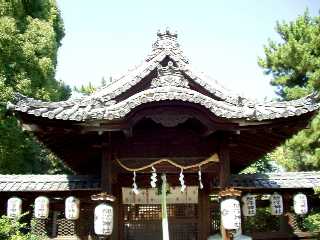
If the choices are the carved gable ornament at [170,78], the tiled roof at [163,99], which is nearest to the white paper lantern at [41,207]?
the tiled roof at [163,99]

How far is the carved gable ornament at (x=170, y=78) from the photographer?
10.1 meters

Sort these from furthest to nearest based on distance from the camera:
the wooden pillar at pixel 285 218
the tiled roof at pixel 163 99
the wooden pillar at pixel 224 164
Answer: the wooden pillar at pixel 285 218
the wooden pillar at pixel 224 164
the tiled roof at pixel 163 99

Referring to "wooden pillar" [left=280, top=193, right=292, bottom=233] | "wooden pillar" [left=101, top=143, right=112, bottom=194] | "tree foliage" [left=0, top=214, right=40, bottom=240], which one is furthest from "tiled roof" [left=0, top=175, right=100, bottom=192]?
"wooden pillar" [left=280, top=193, right=292, bottom=233]

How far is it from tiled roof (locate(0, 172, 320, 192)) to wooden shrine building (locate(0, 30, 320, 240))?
3 cm

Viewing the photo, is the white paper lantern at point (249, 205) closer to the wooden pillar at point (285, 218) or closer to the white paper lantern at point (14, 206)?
the wooden pillar at point (285, 218)

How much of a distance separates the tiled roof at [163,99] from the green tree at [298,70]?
46.8 feet

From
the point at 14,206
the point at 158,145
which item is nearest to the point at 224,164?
the point at 158,145

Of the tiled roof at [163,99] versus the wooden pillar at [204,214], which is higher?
the tiled roof at [163,99]

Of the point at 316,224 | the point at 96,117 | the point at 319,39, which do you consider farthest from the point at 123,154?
the point at 319,39

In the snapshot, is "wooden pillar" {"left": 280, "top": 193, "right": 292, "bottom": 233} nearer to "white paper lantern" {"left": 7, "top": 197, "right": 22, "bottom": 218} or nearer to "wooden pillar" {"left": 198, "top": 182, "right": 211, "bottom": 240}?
"wooden pillar" {"left": 198, "top": 182, "right": 211, "bottom": 240}

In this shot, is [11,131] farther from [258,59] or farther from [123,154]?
[258,59]

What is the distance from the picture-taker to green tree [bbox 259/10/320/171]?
81.6ft

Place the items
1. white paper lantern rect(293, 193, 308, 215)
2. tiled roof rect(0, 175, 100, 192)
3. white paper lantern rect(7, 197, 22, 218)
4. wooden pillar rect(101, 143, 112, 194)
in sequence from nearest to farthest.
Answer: wooden pillar rect(101, 143, 112, 194) < white paper lantern rect(7, 197, 22, 218) < tiled roof rect(0, 175, 100, 192) < white paper lantern rect(293, 193, 308, 215)

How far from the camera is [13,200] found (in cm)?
1059
